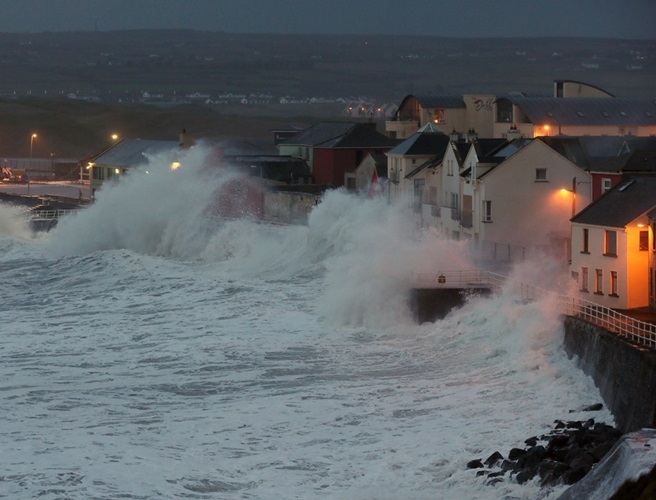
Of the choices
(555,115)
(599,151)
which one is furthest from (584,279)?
(555,115)

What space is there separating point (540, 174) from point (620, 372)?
1470 cm

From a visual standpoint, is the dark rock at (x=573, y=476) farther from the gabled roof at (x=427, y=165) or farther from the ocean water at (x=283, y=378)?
the gabled roof at (x=427, y=165)

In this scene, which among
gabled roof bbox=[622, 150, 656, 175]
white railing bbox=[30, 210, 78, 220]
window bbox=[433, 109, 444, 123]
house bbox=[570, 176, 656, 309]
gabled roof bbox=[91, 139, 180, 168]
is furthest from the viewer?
gabled roof bbox=[91, 139, 180, 168]

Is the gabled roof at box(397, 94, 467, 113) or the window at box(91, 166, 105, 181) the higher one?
the gabled roof at box(397, 94, 467, 113)

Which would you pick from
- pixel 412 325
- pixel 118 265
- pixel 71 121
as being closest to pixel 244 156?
pixel 118 265

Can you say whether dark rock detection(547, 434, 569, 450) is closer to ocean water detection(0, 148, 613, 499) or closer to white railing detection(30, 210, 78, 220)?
ocean water detection(0, 148, 613, 499)

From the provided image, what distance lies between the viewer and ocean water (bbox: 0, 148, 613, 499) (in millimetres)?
17297

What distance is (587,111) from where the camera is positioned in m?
45.2

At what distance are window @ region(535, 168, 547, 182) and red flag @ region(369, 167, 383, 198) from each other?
36.5 ft

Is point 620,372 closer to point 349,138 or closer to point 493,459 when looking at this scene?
point 493,459

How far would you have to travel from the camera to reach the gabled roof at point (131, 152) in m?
65.4

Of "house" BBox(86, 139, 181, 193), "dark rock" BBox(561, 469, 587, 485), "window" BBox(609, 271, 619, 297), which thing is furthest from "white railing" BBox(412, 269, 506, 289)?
"house" BBox(86, 139, 181, 193)

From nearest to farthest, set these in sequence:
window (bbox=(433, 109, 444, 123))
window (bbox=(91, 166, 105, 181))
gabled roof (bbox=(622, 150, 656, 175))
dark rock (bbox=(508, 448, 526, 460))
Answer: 1. dark rock (bbox=(508, 448, 526, 460))
2. gabled roof (bbox=(622, 150, 656, 175))
3. window (bbox=(433, 109, 444, 123))
4. window (bbox=(91, 166, 105, 181))

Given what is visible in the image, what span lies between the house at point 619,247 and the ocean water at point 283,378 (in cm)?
117
